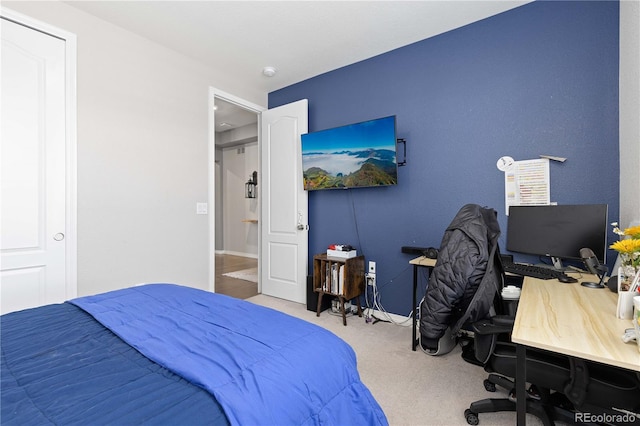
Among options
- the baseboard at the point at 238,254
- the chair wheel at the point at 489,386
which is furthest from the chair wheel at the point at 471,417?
the baseboard at the point at 238,254

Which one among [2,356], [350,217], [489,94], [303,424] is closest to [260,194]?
[350,217]

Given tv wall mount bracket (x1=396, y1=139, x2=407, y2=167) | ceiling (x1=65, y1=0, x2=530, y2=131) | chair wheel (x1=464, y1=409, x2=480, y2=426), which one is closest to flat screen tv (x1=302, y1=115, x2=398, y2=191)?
tv wall mount bracket (x1=396, y1=139, x2=407, y2=167)

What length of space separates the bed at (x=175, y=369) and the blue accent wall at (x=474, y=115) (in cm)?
197

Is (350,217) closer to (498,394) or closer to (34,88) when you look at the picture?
(498,394)

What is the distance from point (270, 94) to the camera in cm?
396

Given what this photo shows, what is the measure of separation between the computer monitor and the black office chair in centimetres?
86

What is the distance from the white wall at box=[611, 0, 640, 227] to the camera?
1.69m

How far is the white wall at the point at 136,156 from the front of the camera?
2.35 metres

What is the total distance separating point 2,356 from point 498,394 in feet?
7.89

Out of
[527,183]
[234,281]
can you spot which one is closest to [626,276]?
[527,183]

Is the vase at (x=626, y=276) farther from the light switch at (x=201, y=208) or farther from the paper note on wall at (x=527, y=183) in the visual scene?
the light switch at (x=201, y=208)

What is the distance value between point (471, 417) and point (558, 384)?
0.53 m

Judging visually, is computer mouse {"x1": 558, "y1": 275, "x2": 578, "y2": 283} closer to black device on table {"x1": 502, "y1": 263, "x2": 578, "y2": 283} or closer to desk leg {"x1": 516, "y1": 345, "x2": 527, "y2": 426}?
black device on table {"x1": 502, "y1": 263, "x2": 578, "y2": 283}

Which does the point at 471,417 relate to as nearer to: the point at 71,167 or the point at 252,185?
the point at 71,167
